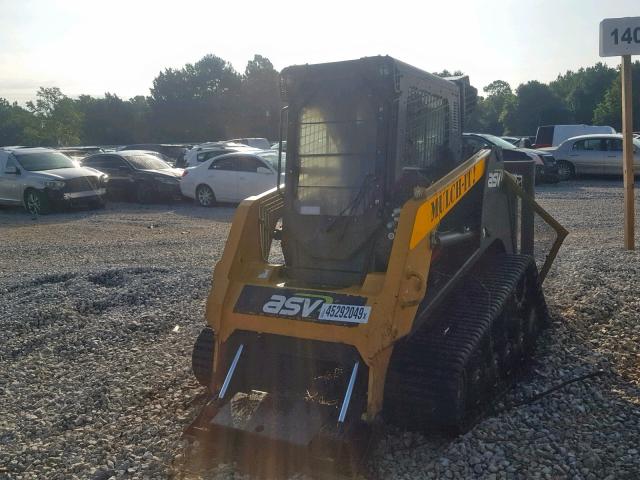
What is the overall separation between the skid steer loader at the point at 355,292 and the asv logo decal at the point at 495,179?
5 cm

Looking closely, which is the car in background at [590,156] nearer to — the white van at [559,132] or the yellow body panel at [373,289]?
the white van at [559,132]

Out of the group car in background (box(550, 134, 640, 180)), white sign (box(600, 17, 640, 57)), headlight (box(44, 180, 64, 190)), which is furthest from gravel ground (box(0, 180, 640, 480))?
car in background (box(550, 134, 640, 180))

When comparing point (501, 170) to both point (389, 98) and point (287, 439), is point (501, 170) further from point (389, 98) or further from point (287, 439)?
point (287, 439)

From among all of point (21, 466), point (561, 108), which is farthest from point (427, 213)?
point (561, 108)

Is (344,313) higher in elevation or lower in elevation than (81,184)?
lower

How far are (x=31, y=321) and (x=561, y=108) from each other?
218 ft

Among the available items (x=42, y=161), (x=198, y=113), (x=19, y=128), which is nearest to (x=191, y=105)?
(x=198, y=113)

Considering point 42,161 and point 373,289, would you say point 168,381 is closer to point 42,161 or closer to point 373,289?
point 373,289

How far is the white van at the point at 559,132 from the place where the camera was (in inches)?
1126

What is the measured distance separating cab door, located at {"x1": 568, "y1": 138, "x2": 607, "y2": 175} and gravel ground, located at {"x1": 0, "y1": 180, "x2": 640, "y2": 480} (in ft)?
39.2

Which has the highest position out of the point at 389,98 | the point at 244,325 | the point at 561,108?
the point at 561,108

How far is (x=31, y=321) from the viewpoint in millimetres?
7219

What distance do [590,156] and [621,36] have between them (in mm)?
13610

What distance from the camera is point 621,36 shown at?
29.6 ft
